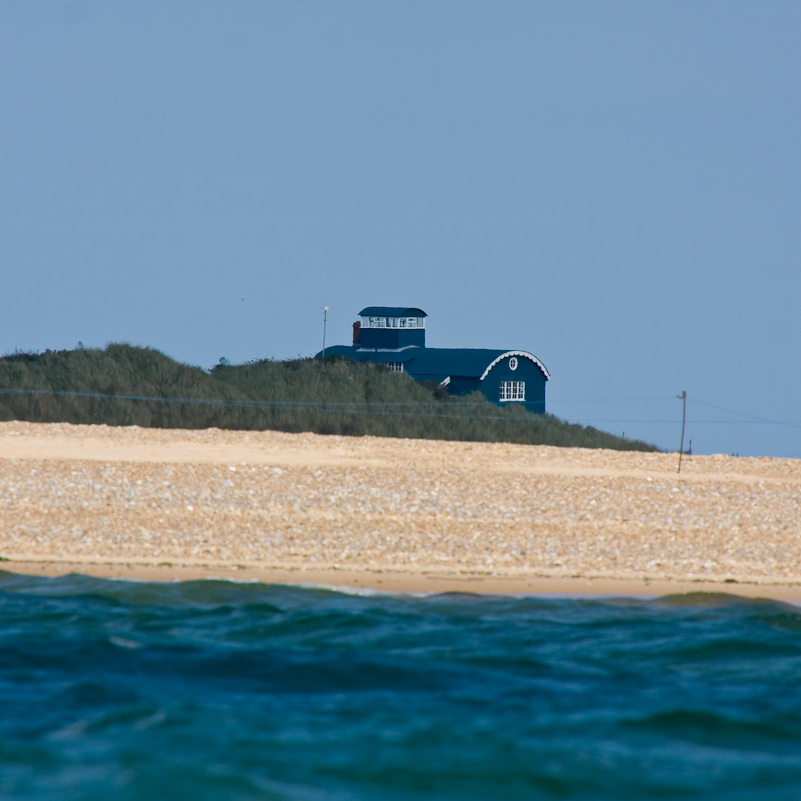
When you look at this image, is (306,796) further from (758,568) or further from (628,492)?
(628,492)

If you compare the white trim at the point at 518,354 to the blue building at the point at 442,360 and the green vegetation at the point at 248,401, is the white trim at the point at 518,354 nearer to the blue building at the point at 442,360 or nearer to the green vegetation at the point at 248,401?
the blue building at the point at 442,360

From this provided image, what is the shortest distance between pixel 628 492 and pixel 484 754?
10.0 metres

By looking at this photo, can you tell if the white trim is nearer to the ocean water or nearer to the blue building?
the blue building

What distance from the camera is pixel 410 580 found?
463 inches

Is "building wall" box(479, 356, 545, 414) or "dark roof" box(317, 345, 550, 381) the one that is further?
"dark roof" box(317, 345, 550, 381)

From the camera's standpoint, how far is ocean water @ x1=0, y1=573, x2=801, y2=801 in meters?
6.79

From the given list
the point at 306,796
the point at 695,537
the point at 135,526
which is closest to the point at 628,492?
the point at 695,537

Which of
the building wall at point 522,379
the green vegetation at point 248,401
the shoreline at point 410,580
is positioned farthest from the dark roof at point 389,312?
the shoreline at point 410,580

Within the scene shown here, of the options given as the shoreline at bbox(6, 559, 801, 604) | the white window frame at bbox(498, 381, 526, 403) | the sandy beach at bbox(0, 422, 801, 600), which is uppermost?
the white window frame at bbox(498, 381, 526, 403)

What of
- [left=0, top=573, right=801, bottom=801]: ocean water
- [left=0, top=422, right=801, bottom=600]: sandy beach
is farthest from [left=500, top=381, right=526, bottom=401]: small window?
[left=0, top=573, right=801, bottom=801]: ocean water

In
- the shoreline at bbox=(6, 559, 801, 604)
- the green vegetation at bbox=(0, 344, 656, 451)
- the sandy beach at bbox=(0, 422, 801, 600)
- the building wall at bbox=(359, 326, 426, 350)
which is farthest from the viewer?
the building wall at bbox=(359, 326, 426, 350)

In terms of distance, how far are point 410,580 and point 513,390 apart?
96.6 feet

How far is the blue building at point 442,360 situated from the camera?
39500 millimetres

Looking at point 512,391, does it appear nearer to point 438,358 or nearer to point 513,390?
point 513,390
